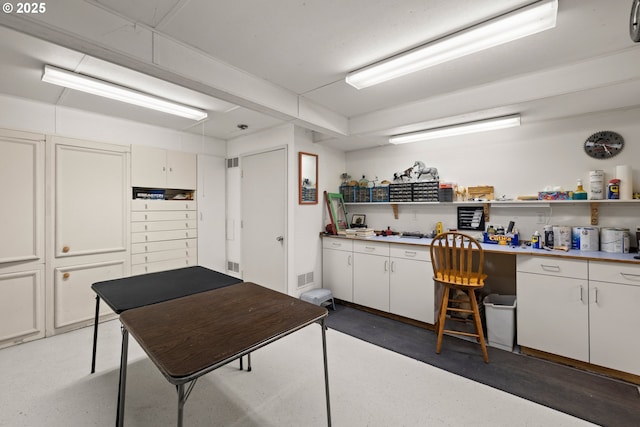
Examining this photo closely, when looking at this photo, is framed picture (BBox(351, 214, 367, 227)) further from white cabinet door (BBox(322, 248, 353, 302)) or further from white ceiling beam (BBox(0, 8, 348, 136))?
white ceiling beam (BBox(0, 8, 348, 136))

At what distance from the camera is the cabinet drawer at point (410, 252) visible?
3.09 metres

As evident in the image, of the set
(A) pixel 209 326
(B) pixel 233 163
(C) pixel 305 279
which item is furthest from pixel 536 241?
(B) pixel 233 163

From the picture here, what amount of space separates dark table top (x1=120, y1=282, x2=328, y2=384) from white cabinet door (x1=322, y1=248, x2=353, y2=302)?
194cm

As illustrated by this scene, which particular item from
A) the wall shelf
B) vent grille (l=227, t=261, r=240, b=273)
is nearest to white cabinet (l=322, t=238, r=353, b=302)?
the wall shelf

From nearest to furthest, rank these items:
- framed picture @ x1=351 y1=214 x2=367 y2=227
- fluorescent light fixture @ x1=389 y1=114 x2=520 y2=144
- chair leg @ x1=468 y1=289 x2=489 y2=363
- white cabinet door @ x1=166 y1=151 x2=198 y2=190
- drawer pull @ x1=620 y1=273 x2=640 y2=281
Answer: drawer pull @ x1=620 y1=273 x2=640 y2=281 → chair leg @ x1=468 y1=289 x2=489 y2=363 → fluorescent light fixture @ x1=389 y1=114 x2=520 y2=144 → white cabinet door @ x1=166 y1=151 x2=198 y2=190 → framed picture @ x1=351 y1=214 x2=367 y2=227

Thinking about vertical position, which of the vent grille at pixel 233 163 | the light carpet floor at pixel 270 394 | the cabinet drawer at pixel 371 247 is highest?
the vent grille at pixel 233 163

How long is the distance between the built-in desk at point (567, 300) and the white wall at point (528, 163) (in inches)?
19.6

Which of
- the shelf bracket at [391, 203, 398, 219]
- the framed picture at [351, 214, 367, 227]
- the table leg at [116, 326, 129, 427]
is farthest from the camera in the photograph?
the framed picture at [351, 214, 367, 227]

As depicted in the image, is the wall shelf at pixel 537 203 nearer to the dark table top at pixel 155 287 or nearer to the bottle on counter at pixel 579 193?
the bottle on counter at pixel 579 193

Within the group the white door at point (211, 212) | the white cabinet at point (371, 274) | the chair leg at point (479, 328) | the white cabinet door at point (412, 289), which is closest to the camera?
the chair leg at point (479, 328)

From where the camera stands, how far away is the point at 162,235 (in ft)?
12.4

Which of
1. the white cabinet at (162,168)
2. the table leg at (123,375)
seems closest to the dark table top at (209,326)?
the table leg at (123,375)

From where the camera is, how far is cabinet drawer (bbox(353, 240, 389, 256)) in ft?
11.2

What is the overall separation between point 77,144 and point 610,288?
535cm
